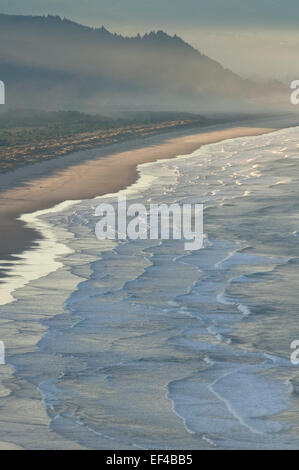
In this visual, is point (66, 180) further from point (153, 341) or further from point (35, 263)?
point (153, 341)

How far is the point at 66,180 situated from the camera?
37156 millimetres

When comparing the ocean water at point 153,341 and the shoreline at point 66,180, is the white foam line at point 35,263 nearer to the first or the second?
the ocean water at point 153,341

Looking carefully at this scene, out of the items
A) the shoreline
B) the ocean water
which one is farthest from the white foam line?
the shoreline

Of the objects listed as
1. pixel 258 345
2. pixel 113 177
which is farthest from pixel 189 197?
pixel 258 345

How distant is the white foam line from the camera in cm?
1529

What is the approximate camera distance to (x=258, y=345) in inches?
455

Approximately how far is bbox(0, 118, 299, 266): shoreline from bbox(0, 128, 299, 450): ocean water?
82 centimetres

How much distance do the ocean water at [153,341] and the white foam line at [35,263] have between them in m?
0.04

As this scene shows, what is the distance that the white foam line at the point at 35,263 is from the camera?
1529cm

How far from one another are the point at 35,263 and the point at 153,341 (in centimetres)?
623

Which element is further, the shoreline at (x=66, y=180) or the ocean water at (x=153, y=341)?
the shoreline at (x=66, y=180)

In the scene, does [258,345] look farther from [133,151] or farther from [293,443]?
[133,151]

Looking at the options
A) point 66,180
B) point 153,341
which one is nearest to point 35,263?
point 153,341

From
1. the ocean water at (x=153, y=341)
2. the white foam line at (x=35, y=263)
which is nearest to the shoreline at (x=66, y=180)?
the white foam line at (x=35, y=263)
